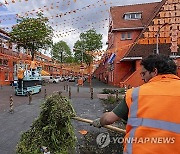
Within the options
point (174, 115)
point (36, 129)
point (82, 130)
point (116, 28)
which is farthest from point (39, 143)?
point (116, 28)

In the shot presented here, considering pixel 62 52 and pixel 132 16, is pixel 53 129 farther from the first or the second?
pixel 62 52

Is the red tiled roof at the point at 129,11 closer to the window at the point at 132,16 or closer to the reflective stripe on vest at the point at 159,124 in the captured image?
the window at the point at 132,16

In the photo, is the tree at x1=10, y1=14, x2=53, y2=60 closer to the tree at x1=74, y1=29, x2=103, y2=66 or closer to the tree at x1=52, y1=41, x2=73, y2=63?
the tree at x1=74, y1=29, x2=103, y2=66

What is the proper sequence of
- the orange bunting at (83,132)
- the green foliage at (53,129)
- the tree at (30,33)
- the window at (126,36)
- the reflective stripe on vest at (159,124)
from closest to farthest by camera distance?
the reflective stripe on vest at (159,124), the green foliage at (53,129), the orange bunting at (83,132), the window at (126,36), the tree at (30,33)

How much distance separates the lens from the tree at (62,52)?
72625mm

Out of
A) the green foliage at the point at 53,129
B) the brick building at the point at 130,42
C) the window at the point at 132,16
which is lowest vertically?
the green foliage at the point at 53,129

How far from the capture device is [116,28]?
30.3 metres

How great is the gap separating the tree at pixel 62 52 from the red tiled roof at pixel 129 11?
39.2 meters

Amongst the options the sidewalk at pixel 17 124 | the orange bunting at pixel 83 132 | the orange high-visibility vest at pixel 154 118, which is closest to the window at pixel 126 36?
the sidewalk at pixel 17 124

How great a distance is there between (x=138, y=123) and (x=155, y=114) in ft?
0.54

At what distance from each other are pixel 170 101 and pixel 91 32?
191ft

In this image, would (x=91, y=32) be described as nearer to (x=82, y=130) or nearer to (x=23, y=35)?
(x=23, y=35)

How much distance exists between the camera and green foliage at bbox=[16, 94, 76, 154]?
382 cm

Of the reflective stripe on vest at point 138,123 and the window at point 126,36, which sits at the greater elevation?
the window at point 126,36
